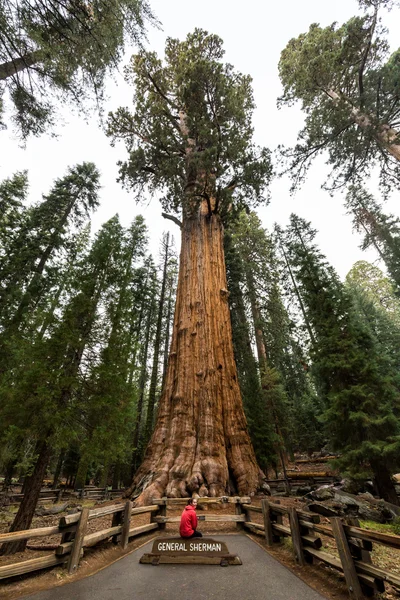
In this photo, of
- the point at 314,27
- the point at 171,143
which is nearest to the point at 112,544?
the point at 171,143

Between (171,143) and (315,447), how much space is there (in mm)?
27782

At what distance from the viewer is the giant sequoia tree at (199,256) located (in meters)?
7.56

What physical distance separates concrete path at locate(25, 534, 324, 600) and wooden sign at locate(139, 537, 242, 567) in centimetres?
8

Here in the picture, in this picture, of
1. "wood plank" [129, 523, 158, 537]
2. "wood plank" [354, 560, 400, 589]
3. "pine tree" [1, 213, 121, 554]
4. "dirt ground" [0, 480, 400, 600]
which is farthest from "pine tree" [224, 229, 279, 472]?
"wood plank" [354, 560, 400, 589]

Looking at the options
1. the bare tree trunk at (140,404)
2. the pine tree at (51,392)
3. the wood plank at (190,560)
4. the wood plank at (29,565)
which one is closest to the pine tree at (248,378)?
the bare tree trunk at (140,404)

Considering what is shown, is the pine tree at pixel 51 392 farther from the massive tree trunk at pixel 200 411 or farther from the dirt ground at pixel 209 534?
the massive tree trunk at pixel 200 411

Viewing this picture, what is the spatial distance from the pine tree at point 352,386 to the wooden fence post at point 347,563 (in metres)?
6.46

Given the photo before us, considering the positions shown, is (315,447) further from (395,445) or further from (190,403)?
(190,403)

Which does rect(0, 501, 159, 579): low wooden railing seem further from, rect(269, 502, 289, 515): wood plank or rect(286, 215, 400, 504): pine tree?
rect(286, 215, 400, 504): pine tree

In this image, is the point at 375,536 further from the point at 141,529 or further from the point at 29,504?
the point at 29,504

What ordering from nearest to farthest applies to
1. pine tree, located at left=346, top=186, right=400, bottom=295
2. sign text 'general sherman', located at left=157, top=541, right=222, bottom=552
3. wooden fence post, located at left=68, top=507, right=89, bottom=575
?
wooden fence post, located at left=68, top=507, right=89, bottom=575 < sign text 'general sherman', located at left=157, top=541, right=222, bottom=552 < pine tree, located at left=346, top=186, right=400, bottom=295

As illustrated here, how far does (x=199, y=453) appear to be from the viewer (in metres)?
7.51

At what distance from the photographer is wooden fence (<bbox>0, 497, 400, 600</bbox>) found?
9.29ft

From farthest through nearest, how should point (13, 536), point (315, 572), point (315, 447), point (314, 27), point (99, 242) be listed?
point (315, 447) < point (314, 27) < point (99, 242) < point (315, 572) < point (13, 536)
